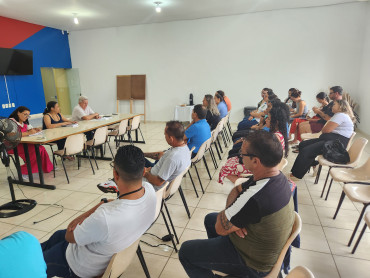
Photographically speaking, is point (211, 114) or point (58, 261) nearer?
point (58, 261)

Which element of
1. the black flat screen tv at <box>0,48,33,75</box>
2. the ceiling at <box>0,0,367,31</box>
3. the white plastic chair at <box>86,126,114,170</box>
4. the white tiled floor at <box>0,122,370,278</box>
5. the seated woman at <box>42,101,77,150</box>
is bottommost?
the white tiled floor at <box>0,122,370,278</box>

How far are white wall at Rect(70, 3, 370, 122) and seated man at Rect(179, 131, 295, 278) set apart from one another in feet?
20.6

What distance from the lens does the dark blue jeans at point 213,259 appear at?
1349 mm

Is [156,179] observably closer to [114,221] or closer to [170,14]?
[114,221]

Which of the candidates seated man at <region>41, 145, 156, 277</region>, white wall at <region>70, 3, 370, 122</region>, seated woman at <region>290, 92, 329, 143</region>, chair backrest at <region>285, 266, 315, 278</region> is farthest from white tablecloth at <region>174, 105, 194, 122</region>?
chair backrest at <region>285, 266, 315, 278</region>

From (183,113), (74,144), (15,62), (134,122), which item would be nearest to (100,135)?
(74,144)

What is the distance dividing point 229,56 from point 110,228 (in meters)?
6.93

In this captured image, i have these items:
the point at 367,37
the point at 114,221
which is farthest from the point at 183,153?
the point at 367,37

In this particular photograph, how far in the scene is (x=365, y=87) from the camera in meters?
5.98

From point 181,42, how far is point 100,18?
2.45 meters

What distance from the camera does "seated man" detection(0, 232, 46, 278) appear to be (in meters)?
0.88

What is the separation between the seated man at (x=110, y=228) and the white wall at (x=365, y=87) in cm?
652

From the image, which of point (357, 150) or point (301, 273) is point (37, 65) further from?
point (301, 273)

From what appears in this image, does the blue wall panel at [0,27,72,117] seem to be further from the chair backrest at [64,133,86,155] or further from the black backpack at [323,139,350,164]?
the black backpack at [323,139,350,164]
